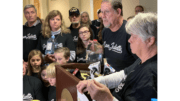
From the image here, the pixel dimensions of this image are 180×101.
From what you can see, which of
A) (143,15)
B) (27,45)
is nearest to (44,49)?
(27,45)

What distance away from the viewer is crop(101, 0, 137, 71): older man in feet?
2.29

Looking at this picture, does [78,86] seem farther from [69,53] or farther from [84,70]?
[69,53]

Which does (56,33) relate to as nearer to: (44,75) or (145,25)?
(44,75)

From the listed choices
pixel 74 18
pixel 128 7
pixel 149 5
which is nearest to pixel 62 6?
pixel 74 18

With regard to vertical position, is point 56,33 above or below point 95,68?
above

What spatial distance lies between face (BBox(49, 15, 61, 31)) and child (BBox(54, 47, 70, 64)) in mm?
145

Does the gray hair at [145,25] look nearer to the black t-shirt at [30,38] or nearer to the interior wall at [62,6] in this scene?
the interior wall at [62,6]

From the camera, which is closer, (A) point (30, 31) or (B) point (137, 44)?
(B) point (137, 44)

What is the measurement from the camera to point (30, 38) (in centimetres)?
121

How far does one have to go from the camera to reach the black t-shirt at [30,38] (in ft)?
3.94

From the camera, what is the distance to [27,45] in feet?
3.98

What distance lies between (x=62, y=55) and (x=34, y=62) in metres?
0.20
